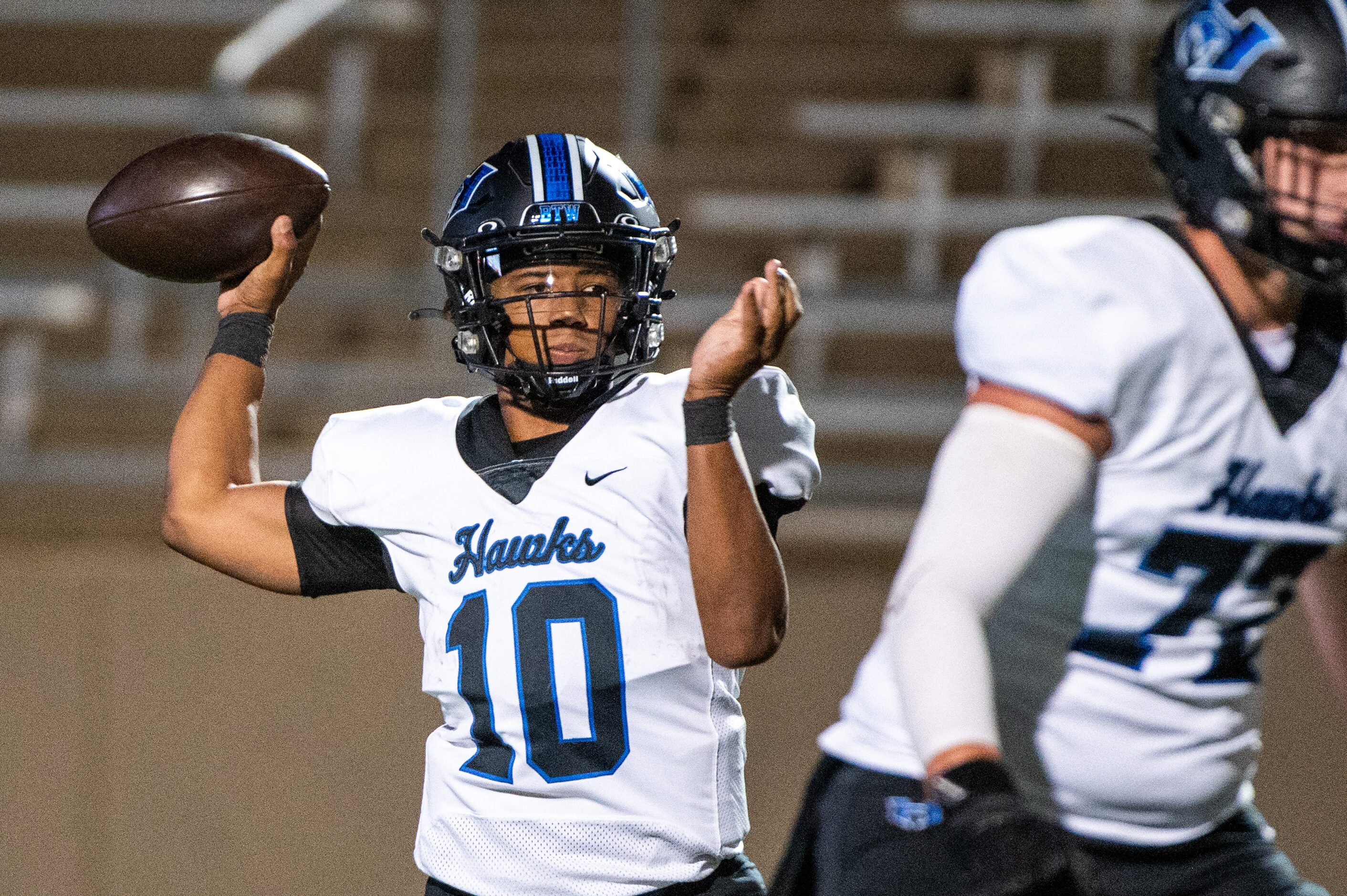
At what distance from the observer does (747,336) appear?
5.31 ft

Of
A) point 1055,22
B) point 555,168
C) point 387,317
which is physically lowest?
point 387,317

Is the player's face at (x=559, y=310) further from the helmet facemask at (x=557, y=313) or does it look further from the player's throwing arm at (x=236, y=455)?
the player's throwing arm at (x=236, y=455)

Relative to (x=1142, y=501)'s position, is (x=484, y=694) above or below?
below

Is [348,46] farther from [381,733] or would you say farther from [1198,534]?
[1198,534]

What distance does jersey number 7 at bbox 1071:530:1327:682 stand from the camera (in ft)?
4.49

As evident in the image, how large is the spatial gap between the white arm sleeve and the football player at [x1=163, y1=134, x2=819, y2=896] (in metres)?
0.38

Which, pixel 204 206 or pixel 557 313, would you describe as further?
pixel 204 206

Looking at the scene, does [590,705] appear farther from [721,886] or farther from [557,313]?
[557,313]

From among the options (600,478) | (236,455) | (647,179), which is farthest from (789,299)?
(647,179)

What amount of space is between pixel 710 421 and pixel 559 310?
37 cm

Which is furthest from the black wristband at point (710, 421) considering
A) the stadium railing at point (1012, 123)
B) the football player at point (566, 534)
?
the stadium railing at point (1012, 123)

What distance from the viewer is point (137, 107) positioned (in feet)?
15.2

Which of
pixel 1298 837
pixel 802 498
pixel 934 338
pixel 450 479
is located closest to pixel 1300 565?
pixel 802 498

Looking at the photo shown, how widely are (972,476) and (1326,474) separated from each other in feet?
1.16
